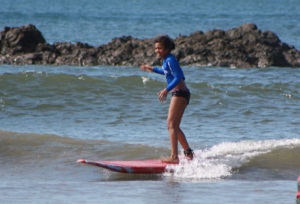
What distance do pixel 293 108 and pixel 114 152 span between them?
19.1 ft

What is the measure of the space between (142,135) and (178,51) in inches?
466

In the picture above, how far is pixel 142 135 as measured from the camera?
13.5m

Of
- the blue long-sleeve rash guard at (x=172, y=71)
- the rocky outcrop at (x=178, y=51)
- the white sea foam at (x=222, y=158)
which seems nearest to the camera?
the blue long-sleeve rash guard at (x=172, y=71)

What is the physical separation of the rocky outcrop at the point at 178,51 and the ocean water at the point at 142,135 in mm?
1014

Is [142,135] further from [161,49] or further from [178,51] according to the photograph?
[178,51]

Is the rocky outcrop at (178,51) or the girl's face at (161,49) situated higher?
the girl's face at (161,49)

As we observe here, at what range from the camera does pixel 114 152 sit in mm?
11883

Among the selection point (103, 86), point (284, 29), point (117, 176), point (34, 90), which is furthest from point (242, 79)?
point (284, 29)

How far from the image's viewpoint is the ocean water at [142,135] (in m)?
9.29

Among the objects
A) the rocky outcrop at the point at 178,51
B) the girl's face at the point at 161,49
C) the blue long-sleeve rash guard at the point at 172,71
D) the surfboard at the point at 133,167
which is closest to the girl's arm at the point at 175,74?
the blue long-sleeve rash guard at the point at 172,71

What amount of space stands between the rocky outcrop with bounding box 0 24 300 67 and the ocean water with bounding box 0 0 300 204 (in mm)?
1014

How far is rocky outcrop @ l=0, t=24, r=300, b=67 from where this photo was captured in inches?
965

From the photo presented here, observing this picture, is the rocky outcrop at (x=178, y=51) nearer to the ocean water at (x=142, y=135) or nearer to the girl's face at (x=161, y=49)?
the ocean water at (x=142, y=135)

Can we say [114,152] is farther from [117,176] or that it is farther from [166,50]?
[166,50]
